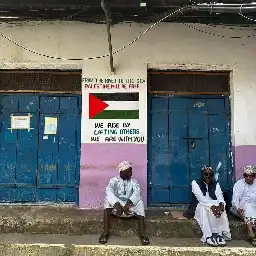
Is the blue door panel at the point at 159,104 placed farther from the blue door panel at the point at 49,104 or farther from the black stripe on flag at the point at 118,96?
the blue door panel at the point at 49,104

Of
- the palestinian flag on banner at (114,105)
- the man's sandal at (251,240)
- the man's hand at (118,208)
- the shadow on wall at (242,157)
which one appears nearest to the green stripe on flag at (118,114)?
the palestinian flag on banner at (114,105)

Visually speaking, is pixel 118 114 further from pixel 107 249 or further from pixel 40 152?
pixel 107 249

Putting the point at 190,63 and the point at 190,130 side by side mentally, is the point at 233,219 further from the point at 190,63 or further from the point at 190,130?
the point at 190,63

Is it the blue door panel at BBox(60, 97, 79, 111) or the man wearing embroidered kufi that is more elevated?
the blue door panel at BBox(60, 97, 79, 111)

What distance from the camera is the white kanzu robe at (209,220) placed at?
17.5 feet

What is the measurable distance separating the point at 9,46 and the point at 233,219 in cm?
487

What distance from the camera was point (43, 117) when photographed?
671 centimetres

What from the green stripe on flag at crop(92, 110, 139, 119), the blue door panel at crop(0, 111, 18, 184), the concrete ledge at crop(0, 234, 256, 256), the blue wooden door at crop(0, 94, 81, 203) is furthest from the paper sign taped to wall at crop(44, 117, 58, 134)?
the concrete ledge at crop(0, 234, 256, 256)

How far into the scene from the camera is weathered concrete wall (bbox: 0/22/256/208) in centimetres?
658

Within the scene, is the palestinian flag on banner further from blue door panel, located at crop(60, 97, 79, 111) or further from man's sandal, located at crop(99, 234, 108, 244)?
man's sandal, located at crop(99, 234, 108, 244)

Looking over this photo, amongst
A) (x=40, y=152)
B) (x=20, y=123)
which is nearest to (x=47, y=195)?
(x=40, y=152)

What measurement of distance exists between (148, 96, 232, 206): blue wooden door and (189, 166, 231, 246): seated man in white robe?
2.85 ft

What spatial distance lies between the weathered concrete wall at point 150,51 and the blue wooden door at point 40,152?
0.73m

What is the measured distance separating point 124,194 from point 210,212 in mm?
1328
